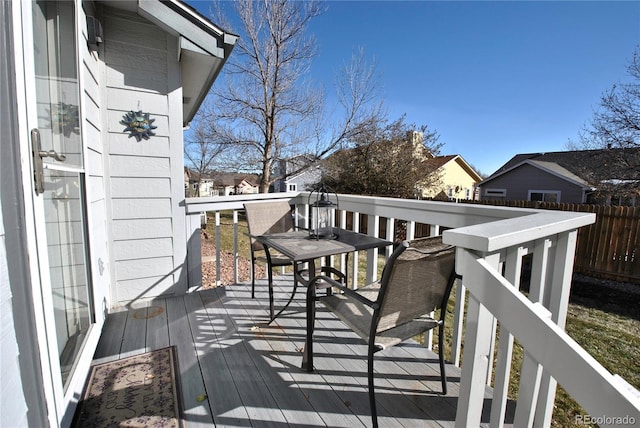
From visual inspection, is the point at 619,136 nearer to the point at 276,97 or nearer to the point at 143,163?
the point at 276,97

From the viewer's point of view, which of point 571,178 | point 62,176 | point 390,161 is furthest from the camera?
point 571,178

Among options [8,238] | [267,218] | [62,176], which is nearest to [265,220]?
[267,218]

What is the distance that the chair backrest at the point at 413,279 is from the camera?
132 centimetres

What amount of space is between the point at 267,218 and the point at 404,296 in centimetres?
198

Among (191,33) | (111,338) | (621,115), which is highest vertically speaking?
(621,115)

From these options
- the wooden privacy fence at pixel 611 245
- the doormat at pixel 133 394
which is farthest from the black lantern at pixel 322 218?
the wooden privacy fence at pixel 611 245

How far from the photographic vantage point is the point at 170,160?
2.96 m

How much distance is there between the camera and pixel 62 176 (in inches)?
62.4

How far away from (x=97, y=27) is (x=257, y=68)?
30.3 ft

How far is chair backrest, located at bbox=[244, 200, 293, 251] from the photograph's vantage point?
119 inches

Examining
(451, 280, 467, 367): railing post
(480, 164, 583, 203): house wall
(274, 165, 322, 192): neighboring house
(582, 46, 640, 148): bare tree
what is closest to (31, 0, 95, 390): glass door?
(451, 280, 467, 367): railing post

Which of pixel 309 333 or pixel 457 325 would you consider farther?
pixel 457 325

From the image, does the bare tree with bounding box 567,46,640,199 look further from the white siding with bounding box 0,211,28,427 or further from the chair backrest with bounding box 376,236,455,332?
the white siding with bounding box 0,211,28,427

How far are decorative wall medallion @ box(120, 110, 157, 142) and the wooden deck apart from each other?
1636 mm
